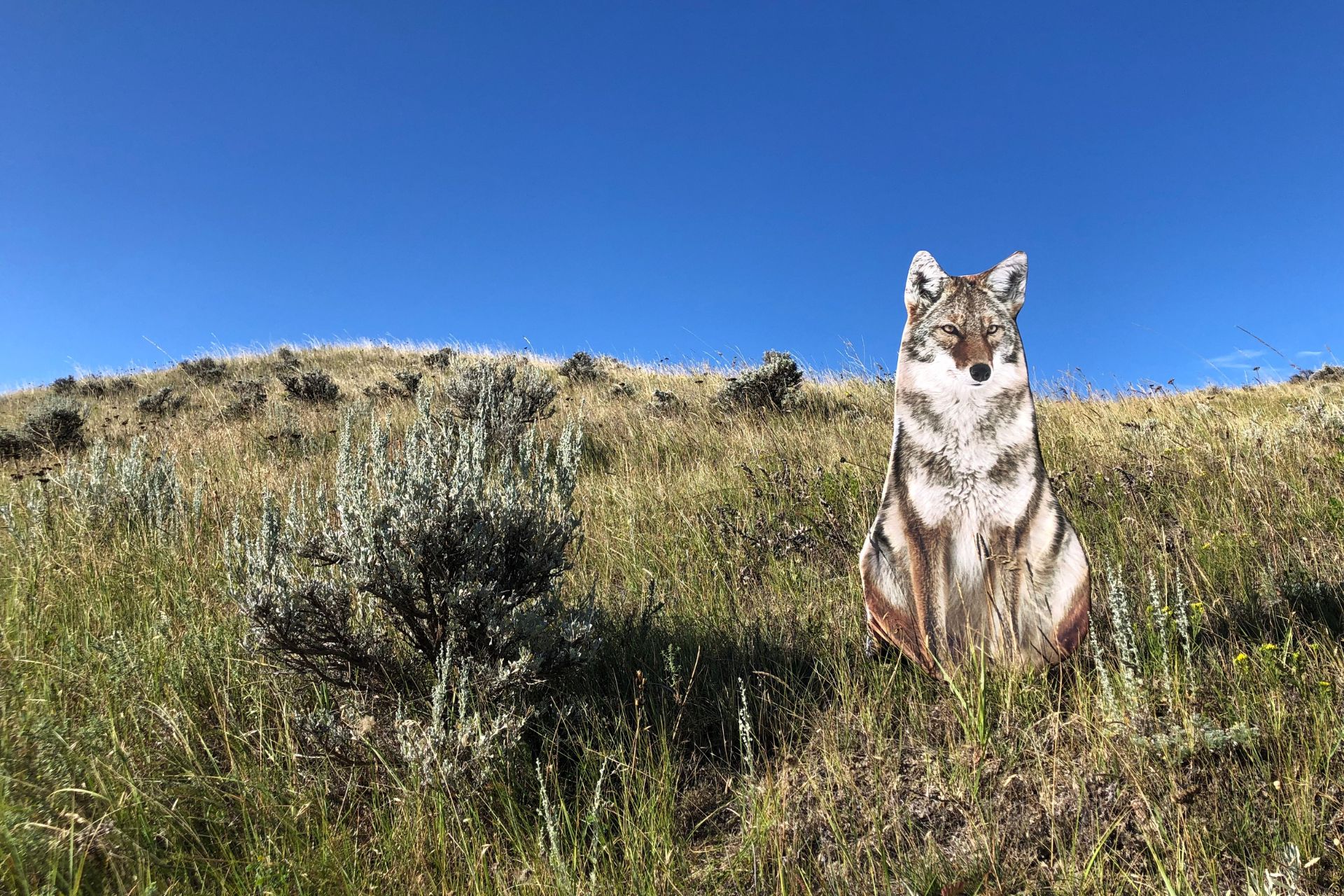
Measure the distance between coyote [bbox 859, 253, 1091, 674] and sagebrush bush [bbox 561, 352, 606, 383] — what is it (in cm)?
1117

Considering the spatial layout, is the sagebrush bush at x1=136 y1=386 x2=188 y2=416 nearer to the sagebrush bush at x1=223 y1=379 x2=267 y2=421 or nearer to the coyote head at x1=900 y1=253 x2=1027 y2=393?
the sagebrush bush at x1=223 y1=379 x2=267 y2=421

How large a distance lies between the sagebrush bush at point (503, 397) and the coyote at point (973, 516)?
509 cm

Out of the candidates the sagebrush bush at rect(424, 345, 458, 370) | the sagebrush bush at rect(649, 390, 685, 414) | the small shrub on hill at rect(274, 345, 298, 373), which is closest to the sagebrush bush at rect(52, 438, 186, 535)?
the sagebrush bush at rect(649, 390, 685, 414)

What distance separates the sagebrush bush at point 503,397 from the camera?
22.9 ft

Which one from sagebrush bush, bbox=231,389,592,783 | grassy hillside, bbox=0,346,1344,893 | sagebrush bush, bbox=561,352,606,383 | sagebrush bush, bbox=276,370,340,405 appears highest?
sagebrush bush, bbox=561,352,606,383

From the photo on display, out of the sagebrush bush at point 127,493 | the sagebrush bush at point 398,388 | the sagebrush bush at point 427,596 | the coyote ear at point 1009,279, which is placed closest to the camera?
the sagebrush bush at point 427,596

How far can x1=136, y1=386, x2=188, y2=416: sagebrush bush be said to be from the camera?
1175 centimetres

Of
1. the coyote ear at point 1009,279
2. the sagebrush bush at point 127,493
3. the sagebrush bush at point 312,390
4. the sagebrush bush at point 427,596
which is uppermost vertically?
the sagebrush bush at point 312,390

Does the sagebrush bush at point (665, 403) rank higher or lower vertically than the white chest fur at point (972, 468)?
higher

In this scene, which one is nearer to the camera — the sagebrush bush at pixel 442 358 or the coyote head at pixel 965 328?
the coyote head at pixel 965 328

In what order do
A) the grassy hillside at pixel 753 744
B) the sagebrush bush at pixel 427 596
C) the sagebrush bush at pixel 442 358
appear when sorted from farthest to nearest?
the sagebrush bush at pixel 442 358 → the sagebrush bush at pixel 427 596 → the grassy hillside at pixel 753 744

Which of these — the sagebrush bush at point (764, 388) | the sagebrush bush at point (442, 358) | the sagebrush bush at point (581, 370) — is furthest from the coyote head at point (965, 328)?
the sagebrush bush at point (442, 358)

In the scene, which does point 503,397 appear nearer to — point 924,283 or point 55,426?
point 924,283

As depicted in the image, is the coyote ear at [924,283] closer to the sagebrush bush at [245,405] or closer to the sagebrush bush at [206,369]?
the sagebrush bush at [245,405]
